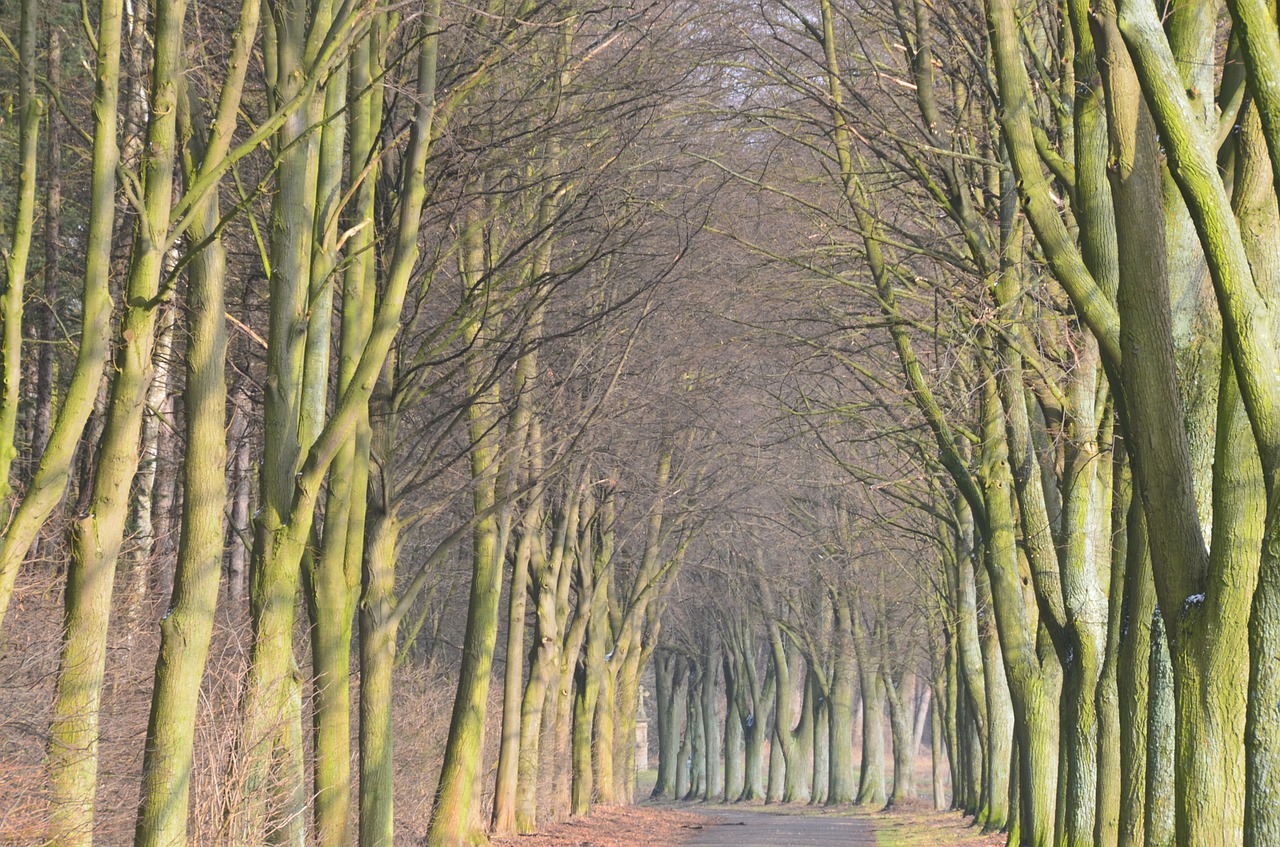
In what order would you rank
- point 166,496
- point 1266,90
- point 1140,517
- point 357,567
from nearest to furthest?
point 1266,90
point 1140,517
point 357,567
point 166,496

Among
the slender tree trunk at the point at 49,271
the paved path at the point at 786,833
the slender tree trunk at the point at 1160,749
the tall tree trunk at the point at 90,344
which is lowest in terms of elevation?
the paved path at the point at 786,833

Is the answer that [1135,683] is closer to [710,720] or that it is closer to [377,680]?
[377,680]

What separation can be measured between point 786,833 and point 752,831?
931 millimetres

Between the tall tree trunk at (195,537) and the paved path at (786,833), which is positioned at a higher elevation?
the tall tree trunk at (195,537)

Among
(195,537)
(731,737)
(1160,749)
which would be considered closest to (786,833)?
(1160,749)

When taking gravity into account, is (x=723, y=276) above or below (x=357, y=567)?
above

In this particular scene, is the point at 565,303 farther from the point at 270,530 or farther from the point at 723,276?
the point at 270,530

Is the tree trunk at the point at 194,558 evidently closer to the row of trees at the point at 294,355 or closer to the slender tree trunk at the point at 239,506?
the row of trees at the point at 294,355

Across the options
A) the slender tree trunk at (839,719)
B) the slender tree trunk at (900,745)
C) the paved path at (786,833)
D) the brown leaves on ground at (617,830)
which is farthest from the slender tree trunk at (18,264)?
the slender tree trunk at (900,745)

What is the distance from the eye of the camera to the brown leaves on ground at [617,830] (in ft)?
65.5

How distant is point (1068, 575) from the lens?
1205 centimetres

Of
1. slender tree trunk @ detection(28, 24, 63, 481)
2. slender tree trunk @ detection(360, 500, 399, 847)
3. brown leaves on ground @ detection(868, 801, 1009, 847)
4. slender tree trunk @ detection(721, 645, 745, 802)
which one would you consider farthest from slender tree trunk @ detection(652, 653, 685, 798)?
slender tree trunk @ detection(360, 500, 399, 847)

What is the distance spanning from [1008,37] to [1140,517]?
346 cm

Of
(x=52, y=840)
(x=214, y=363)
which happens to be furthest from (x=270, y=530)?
(x=52, y=840)
